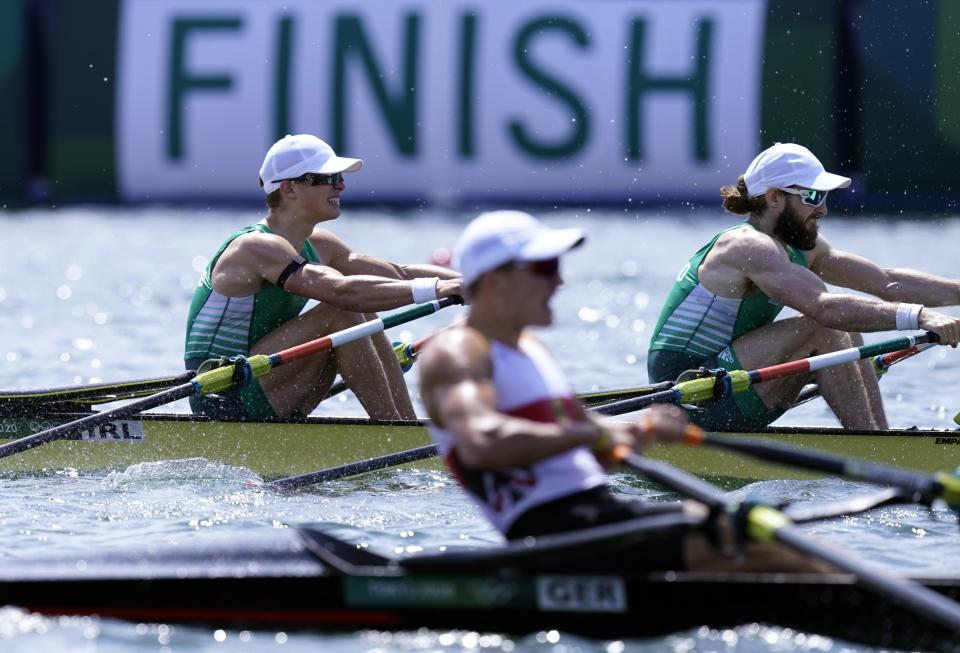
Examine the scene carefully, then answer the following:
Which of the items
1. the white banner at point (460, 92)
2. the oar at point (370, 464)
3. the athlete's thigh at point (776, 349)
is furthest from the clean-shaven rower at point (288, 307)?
the white banner at point (460, 92)

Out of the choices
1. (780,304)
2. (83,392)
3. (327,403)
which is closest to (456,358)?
(780,304)

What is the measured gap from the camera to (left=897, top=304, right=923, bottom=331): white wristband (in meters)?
8.37

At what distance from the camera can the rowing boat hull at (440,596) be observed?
5363mm

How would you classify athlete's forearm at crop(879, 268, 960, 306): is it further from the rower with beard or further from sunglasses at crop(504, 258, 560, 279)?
sunglasses at crop(504, 258, 560, 279)

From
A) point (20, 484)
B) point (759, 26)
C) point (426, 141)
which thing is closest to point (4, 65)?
point (426, 141)

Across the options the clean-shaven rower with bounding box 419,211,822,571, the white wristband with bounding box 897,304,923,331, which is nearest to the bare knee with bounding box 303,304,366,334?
the white wristband with bounding box 897,304,923,331

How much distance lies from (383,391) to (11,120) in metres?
16.0

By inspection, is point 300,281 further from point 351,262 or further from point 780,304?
point 780,304

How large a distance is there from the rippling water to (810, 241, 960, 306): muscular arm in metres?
1.03

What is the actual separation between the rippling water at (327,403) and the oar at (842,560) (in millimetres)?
425

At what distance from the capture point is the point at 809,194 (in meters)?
8.53

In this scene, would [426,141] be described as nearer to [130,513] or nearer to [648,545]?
[130,513]

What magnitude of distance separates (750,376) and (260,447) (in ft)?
8.18

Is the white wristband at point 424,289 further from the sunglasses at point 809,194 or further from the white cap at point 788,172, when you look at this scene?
the sunglasses at point 809,194
